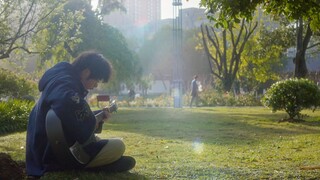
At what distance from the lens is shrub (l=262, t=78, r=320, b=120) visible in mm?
13094

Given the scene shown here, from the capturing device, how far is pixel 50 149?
4055mm

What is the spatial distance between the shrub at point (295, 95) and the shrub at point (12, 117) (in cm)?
717

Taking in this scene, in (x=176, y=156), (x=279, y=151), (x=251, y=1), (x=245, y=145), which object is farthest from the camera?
(x=245, y=145)

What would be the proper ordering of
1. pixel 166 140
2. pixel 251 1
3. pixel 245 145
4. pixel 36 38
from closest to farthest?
1. pixel 251 1
2. pixel 245 145
3. pixel 166 140
4. pixel 36 38

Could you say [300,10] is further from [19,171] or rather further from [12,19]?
[12,19]

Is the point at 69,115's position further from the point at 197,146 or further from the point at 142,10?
the point at 142,10

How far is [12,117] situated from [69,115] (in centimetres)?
978

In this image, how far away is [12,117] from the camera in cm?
1302

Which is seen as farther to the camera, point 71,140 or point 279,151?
point 279,151

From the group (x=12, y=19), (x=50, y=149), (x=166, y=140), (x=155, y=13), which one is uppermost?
(x=155, y=13)

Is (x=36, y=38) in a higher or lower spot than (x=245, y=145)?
higher

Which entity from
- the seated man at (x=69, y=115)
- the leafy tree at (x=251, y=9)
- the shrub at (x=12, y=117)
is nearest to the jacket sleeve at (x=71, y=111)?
the seated man at (x=69, y=115)

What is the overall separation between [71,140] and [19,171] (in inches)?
32.5

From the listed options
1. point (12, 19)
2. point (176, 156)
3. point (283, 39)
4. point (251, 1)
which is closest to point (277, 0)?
point (251, 1)
